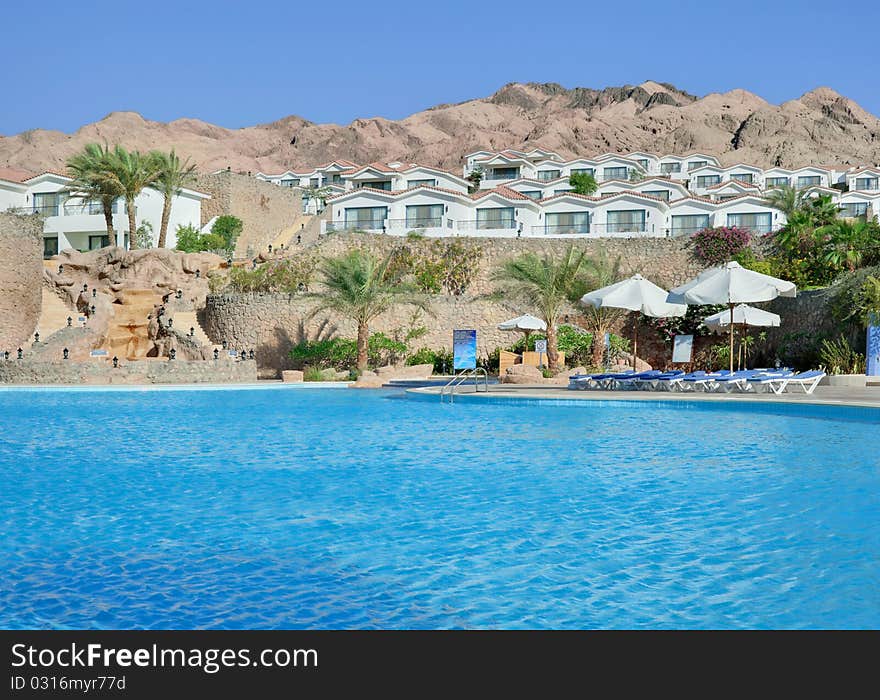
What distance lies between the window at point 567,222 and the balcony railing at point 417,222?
235 inches

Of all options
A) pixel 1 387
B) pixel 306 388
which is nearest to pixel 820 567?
pixel 306 388

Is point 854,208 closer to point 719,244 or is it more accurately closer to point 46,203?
point 719,244

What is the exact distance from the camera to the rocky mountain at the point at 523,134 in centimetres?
10469

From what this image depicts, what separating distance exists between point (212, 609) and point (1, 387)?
73.8 ft

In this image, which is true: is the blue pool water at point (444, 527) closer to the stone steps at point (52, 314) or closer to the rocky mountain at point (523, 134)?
the stone steps at point (52, 314)

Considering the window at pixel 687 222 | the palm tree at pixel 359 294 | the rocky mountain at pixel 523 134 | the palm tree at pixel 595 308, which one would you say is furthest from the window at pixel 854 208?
the rocky mountain at pixel 523 134

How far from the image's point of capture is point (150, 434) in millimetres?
14547

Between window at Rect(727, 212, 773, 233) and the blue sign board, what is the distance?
2611cm

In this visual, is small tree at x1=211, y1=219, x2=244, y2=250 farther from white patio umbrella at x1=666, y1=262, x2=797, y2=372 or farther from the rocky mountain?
the rocky mountain

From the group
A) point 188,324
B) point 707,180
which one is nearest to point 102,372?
point 188,324

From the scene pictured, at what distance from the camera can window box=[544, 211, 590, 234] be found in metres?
47.5

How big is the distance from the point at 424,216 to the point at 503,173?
24774mm

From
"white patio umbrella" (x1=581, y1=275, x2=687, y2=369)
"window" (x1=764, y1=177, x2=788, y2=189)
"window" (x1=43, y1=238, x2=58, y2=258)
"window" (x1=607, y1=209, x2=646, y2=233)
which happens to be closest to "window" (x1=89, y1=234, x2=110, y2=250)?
"window" (x1=43, y1=238, x2=58, y2=258)
